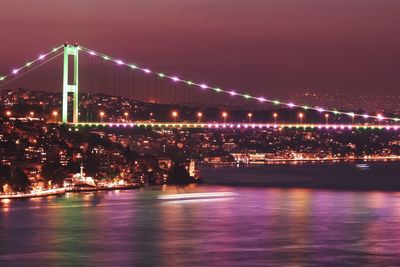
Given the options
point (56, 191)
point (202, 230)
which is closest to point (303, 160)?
point (56, 191)

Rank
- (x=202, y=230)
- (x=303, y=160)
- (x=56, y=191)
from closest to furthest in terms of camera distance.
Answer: (x=202, y=230) → (x=56, y=191) → (x=303, y=160)

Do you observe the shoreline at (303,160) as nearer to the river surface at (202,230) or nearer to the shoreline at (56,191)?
the shoreline at (56,191)

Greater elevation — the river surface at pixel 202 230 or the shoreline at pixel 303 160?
the shoreline at pixel 303 160

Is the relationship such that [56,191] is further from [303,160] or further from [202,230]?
[303,160]

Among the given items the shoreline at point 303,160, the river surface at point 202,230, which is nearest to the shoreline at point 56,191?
the river surface at point 202,230

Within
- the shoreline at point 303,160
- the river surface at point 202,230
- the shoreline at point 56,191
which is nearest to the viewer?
the river surface at point 202,230

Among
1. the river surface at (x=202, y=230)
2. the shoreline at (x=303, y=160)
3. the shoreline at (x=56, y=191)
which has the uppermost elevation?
the shoreline at (x=303, y=160)

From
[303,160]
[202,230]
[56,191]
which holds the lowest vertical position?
[202,230]

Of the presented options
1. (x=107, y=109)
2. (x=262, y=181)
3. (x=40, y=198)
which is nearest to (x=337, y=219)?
(x=40, y=198)

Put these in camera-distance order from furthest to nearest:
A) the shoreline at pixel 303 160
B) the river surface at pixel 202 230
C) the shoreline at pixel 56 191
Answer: the shoreline at pixel 303 160
the shoreline at pixel 56 191
the river surface at pixel 202 230

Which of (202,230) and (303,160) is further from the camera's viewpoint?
(303,160)
